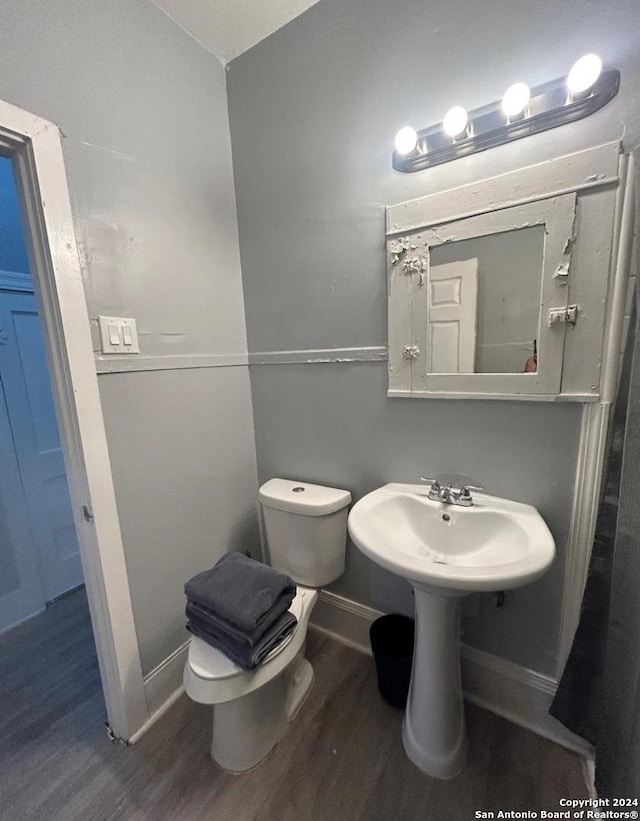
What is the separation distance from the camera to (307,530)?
1.29 m

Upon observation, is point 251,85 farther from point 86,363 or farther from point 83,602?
point 83,602

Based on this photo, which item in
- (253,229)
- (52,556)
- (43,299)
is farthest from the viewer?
(52,556)

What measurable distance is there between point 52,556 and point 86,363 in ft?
4.77

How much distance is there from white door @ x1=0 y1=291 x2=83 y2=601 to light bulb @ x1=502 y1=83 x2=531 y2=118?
210 centimetres

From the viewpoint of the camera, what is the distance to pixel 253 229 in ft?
4.67

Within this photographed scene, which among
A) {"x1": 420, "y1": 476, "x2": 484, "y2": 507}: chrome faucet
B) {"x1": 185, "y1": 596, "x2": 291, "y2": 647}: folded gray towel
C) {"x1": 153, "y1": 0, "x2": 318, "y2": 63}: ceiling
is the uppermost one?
{"x1": 153, "y1": 0, "x2": 318, "y2": 63}: ceiling

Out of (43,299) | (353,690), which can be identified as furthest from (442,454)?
(43,299)

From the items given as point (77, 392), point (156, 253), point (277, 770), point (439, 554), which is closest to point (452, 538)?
point (439, 554)

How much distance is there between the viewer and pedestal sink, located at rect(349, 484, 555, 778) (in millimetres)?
958

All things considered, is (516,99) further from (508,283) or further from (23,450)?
(23,450)

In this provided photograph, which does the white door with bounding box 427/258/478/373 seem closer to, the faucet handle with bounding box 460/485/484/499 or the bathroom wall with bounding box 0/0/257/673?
the faucet handle with bounding box 460/485/484/499

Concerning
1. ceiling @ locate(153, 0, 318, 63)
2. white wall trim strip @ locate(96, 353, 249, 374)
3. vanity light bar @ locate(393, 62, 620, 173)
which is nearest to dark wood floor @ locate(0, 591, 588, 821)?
white wall trim strip @ locate(96, 353, 249, 374)

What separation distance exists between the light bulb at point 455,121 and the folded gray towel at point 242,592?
143 centimetres

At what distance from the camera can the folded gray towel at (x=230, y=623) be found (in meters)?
0.94
